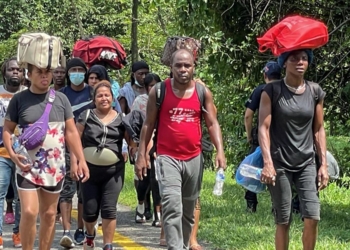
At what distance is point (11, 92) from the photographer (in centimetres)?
778

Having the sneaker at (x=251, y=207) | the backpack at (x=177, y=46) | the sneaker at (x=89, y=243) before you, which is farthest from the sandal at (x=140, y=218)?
the backpack at (x=177, y=46)

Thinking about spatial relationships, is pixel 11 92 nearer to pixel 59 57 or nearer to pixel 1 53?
pixel 59 57

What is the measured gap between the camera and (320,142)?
6.14 meters

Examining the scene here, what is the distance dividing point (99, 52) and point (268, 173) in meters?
4.04

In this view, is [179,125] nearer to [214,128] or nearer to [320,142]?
[214,128]

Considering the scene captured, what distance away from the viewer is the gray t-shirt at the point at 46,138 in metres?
Result: 6.12

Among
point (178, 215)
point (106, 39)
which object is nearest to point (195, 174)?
point (178, 215)

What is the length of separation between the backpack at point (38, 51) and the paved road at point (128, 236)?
235cm

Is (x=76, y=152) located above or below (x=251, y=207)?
above

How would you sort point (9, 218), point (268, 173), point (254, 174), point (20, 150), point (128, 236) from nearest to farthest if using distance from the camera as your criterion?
point (268, 173)
point (20, 150)
point (254, 174)
point (128, 236)
point (9, 218)

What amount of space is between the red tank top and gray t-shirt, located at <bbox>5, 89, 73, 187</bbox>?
870 millimetres

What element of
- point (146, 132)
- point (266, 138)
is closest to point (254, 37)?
point (146, 132)

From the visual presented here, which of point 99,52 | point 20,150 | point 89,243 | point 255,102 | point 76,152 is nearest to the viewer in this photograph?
point 20,150

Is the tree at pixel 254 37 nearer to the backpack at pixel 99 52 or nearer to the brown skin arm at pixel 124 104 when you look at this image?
the backpack at pixel 99 52
